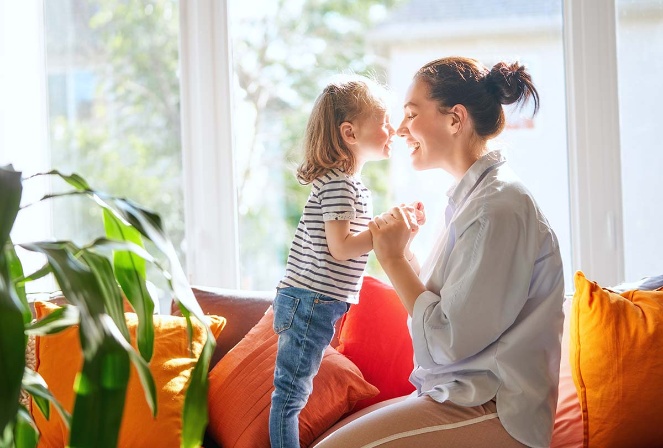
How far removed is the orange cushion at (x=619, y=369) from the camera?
2.00 m

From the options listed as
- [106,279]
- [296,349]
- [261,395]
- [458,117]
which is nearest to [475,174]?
[458,117]

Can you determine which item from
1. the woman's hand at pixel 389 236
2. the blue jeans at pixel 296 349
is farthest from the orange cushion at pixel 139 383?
the woman's hand at pixel 389 236

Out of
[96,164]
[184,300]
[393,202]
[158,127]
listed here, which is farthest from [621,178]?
[184,300]

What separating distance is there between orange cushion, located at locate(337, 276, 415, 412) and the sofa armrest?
12.0 inches

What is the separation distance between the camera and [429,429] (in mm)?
1688

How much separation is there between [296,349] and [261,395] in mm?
328

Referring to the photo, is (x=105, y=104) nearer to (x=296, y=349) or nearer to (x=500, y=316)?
(x=296, y=349)

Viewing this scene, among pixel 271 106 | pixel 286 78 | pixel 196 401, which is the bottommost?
pixel 196 401

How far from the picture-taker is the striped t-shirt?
78.4 inches

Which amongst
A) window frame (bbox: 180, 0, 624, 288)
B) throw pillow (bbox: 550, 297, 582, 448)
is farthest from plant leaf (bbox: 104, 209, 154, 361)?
window frame (bbox: 180, 0, 624, 288)

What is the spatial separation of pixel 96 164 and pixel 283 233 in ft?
2.79

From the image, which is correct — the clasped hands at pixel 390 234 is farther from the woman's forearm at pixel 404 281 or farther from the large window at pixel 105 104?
the large window at pixel 105 104

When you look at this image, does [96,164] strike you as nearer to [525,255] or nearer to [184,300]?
[525,255]

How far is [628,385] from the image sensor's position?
201 cm
